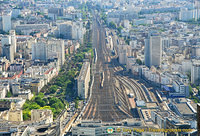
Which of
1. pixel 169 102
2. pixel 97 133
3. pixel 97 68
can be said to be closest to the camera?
pixel 97 133

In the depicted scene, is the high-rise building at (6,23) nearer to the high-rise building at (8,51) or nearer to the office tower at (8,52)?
the high-rise building at (8,51)

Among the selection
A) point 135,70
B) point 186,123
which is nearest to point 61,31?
point 135,70

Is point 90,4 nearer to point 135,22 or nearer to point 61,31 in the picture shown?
point 135,22

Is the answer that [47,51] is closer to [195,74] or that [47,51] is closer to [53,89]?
[53,89]

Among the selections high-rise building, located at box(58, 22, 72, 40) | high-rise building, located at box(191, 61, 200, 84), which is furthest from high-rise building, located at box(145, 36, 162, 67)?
high-rise building, located at box(58, 22, 72, 40)

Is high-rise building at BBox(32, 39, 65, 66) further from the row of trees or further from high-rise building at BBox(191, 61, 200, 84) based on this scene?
high-rise building at BBox(191, 61, 200, 84)

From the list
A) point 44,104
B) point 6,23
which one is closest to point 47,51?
point 44,104
